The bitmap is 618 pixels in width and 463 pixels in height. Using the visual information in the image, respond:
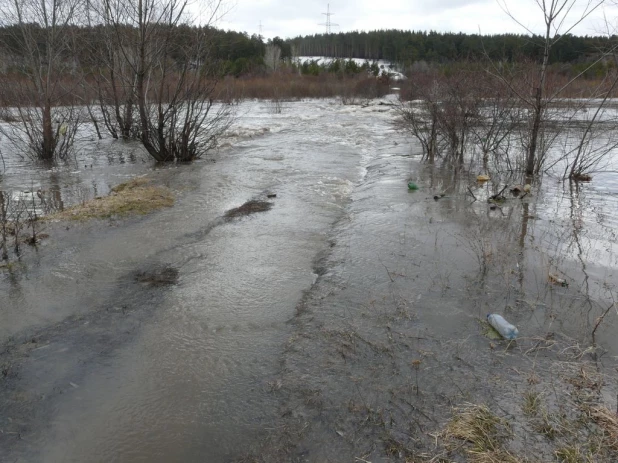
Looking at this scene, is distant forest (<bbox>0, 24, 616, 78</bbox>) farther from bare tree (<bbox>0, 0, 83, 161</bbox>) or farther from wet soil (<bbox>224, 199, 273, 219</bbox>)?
wet soil (<bbox>224, 199, 273, 219</bbox>)

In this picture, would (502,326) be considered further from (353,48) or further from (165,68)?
(353,48)

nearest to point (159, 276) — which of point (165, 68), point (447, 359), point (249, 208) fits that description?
point (249, 208)

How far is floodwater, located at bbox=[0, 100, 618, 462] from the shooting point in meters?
3.00

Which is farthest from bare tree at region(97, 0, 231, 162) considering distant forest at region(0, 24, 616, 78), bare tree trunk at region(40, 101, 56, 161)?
bare tree trunk at region(40, 101, 56, 161)

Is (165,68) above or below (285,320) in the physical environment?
above

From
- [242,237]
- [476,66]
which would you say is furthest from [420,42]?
[242,237]

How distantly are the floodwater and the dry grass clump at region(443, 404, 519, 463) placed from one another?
13 cm

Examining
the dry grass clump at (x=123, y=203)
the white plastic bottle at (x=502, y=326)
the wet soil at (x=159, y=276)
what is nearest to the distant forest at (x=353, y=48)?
the dry grass clump at (x=123, y=203)

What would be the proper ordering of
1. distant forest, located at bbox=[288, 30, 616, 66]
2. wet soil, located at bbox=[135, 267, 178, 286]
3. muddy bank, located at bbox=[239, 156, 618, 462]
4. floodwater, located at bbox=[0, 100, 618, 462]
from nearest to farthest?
1. muddy bank, located at bbox=[239, 156, 618, 462]
2. floodwater, located at bbox=[0, 100, 618, 462]
3. wet soil, located at bbox=[135, 267, 178, 286]
4. distant forest, located at bbox=[288, 30, 616, 66]

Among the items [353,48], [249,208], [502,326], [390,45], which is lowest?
[502,326]

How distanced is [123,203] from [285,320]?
15.6ft

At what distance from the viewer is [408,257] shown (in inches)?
220

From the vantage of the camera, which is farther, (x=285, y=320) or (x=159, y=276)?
(x=159, y=276)

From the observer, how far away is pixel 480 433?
2.78m
